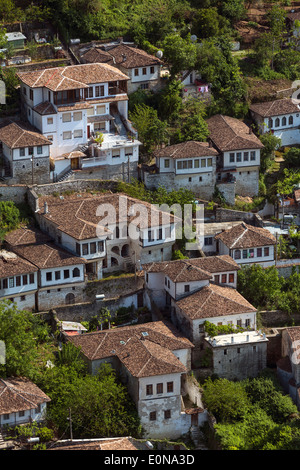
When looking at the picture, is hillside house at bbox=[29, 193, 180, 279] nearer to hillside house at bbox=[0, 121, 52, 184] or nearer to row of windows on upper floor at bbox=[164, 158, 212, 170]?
hillside house at bbox=[0, 121, 52, 184]

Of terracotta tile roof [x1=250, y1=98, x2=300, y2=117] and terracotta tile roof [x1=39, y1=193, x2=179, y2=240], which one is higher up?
terracotta tile roof [x1=250, y1=98, x2=300, y2=117]

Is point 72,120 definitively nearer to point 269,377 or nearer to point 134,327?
point 134,327

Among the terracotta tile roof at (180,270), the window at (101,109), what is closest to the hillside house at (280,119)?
the window at (101,109)

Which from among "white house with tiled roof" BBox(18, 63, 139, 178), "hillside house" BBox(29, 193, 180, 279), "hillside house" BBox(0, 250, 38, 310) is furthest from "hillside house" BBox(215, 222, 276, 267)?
"hillside house" BBox(0, 250, 38, 310)

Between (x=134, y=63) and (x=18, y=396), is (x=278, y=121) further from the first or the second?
(x=18, y=396)

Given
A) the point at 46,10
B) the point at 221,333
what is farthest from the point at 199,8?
the point at 221,333

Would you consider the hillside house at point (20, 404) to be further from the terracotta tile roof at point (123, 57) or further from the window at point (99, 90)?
the terracotta tile roof at point (123, 57)

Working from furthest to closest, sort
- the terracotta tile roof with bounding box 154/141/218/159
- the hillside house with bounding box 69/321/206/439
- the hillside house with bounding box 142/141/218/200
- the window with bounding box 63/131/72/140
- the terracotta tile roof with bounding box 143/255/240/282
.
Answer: the hillside house with bounding box 142/141/218/200
the terracotta tile roof with bounding box 154/141/218/159
the window with bounding box 63/131/72/140
the terracotta tile roof with bounding box 143/255/240/282
the hillside house with bounding box 69/321/206/439
